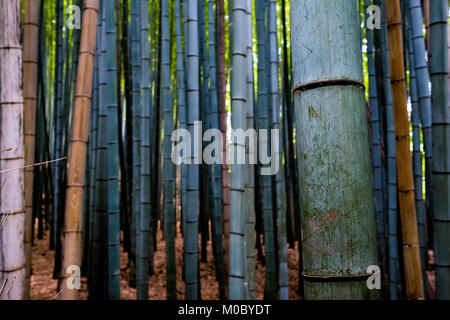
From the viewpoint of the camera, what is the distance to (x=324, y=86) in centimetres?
61

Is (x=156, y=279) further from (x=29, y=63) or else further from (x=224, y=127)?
(x=29, y=63)

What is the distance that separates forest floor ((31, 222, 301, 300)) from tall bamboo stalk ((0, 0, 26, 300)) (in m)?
2.00

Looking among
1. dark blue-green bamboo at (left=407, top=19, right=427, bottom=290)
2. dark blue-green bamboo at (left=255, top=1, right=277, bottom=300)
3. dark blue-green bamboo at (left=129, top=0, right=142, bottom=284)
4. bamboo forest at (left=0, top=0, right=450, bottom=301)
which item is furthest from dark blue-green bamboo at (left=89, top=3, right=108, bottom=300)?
dark blue-green bamboo at (left=407, top=19, right=427, bottom=290)

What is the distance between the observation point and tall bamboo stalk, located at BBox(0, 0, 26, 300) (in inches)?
40.6

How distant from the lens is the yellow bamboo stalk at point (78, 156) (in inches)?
51.6

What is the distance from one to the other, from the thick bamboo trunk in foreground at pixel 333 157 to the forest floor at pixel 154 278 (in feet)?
8.85

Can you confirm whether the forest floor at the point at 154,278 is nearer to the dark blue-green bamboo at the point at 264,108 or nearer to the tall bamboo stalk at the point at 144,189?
the tall bamboo stalk at the point at 144,189

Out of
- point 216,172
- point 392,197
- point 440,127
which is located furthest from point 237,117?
point 216,172

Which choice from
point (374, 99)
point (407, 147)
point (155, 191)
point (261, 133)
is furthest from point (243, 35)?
point (155, 191)

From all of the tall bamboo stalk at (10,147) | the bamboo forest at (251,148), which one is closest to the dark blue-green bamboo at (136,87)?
the bamboo forest at (251,148)

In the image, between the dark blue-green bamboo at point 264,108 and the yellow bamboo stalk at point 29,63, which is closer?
the yellow bamboo stalk at point 29,63

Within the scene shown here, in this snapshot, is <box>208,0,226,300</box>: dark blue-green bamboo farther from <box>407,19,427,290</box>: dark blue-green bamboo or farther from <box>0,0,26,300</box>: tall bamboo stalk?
<box>0,0,26,300</box>: tall bamboo stalk

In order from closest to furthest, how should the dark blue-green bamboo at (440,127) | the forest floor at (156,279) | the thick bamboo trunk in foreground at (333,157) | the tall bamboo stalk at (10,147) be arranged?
the thick bamboo trunk in foreground at (333,157) < the tall bamboo stalk at (10,147) < the dark blue-green bamboo at (440,127) < the forest floor at (156,279)
